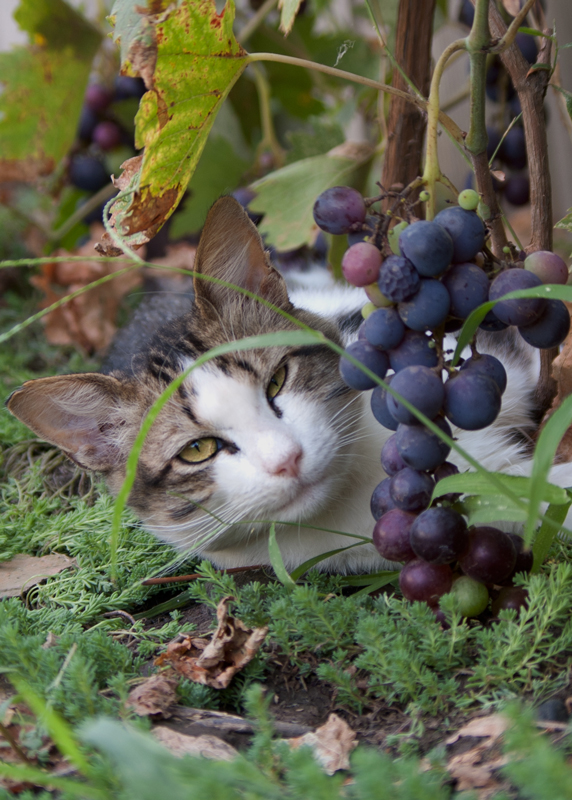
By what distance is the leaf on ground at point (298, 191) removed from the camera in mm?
1611

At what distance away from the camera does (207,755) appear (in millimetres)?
668

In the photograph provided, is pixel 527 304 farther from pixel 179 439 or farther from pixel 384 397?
pixel 179 439

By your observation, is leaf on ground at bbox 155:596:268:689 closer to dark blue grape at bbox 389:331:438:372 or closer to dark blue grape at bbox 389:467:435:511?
dark blue grape at bbox 389:467:435:511

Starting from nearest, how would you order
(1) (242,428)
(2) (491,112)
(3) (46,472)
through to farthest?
(1) (242,428), (3) (46,472), (2) (491,112)

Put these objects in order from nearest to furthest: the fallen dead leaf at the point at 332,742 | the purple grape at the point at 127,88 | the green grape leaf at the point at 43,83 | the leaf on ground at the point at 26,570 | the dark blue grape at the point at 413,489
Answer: the fallen dead leaf at the point at 332,742 → the dark blue grape at the point at 413,489 → the leaf on ground at the point at 26,570 → the green grape leaf at the point at 43,83 → the purple grape at the point at 127,88

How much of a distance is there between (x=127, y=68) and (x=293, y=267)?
1525 millimetres

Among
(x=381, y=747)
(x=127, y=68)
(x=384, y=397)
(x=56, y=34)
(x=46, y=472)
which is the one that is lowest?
(x=46, y=472)

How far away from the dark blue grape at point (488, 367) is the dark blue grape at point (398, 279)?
10 cm

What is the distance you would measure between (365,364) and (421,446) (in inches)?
4.5

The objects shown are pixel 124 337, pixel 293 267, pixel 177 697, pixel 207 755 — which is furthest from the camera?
pixel 293 267

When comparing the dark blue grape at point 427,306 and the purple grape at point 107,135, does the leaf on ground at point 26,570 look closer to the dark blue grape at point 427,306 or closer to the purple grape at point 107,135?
the dark blue grape at point 427,306

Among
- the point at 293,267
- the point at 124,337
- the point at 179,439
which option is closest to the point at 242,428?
the point at 179,439

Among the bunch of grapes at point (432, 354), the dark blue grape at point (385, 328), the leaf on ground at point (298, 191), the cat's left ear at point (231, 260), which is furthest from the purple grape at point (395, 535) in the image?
the leaf on ground at point (298, 191)

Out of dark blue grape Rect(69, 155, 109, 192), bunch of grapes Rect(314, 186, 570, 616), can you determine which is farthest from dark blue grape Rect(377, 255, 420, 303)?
dark blue grape Rect(69, 155, 109, 192)
